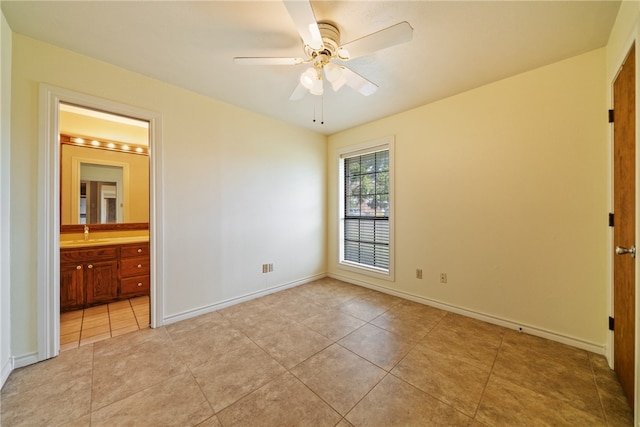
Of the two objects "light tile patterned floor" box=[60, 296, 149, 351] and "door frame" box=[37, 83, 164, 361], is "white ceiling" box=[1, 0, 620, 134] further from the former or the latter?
"light tile patterned floor" box=[60, 296, 149, 351]

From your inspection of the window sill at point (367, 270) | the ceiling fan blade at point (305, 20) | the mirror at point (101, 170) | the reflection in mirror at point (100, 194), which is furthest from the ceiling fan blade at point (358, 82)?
the reflection in mirror at point (100, 194)

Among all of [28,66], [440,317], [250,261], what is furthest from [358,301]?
[28,66]

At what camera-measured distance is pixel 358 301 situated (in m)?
3.09

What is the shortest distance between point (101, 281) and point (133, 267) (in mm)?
352

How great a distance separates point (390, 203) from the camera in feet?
10.9

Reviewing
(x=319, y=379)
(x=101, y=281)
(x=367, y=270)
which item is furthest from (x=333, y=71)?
(x=101, y=281)

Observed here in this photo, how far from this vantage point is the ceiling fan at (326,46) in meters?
1.31

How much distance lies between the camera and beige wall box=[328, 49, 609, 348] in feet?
6.50

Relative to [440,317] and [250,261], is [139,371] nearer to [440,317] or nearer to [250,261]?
[250,261]

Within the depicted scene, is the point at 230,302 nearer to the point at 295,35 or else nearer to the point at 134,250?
the point at 134,250

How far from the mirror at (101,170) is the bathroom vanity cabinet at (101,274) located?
0.57m

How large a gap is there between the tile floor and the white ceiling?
255 cm

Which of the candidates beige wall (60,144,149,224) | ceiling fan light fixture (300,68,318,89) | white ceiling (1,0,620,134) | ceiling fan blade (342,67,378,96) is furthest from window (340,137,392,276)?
beige wall (60,144,149,224)

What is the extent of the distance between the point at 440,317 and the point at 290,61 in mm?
2926
